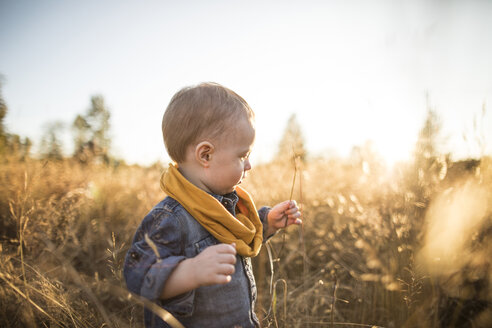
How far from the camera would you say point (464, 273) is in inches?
61.2

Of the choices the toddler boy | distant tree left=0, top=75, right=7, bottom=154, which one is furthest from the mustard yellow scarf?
distant tree left=0, top=75, right=7, bottom=154

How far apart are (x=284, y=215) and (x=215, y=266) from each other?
75cm

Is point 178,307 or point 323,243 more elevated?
point 178,307

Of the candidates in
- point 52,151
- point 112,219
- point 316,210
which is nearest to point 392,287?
point 316,210

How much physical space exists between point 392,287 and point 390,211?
531 millimetres

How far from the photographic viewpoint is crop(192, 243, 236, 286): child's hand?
3.00 feet

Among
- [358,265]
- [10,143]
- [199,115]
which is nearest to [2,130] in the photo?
[10,143]

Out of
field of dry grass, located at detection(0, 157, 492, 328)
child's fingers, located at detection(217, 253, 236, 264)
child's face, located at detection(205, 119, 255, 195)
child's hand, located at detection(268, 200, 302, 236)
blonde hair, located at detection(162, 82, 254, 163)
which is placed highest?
blonde hair, located at detection(162, 82, 254, 163)

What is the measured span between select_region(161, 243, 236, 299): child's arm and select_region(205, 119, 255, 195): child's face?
15.6 inches

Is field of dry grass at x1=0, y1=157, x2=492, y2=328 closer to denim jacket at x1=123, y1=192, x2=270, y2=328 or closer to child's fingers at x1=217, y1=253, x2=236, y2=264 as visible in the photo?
denim jacket at x1=123, y1=192, x2=270, y2=328

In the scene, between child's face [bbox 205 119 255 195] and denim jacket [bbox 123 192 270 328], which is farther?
child's face [bbox 205 119 255 195]

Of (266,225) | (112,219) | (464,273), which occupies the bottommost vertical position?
(112,219)

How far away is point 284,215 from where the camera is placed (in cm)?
A: 160

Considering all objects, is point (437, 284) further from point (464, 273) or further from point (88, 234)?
point (88, 234)
